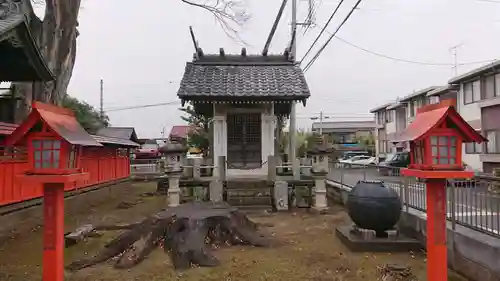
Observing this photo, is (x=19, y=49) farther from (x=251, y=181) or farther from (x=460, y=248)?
(x=460, y=248)

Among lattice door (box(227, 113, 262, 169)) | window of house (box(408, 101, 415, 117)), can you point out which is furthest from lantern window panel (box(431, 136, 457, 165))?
window of house (box(408, 101, 415, 117))

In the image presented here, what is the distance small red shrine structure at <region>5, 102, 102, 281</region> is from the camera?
184 inches

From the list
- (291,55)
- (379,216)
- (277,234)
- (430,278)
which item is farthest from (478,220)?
(291,55)

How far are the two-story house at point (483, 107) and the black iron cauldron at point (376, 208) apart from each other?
14.7 meters

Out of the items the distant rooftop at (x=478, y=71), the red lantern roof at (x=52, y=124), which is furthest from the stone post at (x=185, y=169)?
the distant rooftop at (x=478, y=71)

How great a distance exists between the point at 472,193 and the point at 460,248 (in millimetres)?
956

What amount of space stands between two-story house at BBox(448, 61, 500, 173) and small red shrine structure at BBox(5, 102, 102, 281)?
20335 millimetres

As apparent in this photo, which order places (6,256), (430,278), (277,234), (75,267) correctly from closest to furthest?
1. (430,278)
2. (75,267)
3. (6,256)
4. (277,234)

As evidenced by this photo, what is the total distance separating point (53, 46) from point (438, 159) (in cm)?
1304

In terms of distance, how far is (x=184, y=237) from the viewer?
812 centimetres

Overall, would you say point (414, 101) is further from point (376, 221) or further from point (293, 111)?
point (376, 221)

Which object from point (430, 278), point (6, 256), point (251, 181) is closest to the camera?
point (430, 278)

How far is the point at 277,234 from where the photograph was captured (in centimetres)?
1020

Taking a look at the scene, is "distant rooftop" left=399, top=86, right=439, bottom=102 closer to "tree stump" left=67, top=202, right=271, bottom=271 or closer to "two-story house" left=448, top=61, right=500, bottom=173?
"two-story house" left=448, top=61, right=500, bottom=173
